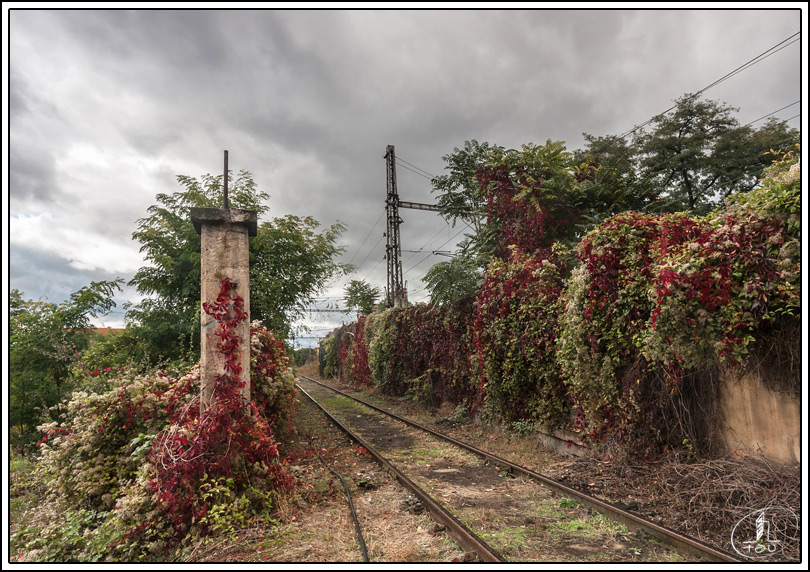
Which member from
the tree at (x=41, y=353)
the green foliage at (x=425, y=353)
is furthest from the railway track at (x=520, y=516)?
the tree at (x=41, y=353)

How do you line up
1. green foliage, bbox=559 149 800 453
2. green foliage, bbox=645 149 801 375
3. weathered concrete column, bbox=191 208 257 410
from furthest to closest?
1. weathered concrete column, bbox=191 208 257 410
2. green foliage, bbox=559 149 800 453
3. green foliage, bbox=645 149 801 375

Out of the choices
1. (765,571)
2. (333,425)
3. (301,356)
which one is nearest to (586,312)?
(765,571)

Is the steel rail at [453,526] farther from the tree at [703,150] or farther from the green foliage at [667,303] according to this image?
the tree at [703,150]

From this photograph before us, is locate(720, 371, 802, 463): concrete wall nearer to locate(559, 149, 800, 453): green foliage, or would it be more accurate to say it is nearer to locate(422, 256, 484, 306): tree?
locate(559, 149, 800, 453): green foliage

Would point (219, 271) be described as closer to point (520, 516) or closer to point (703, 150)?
point (520, 516)

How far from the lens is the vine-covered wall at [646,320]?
4.21 metres

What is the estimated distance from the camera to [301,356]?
50.5 metres

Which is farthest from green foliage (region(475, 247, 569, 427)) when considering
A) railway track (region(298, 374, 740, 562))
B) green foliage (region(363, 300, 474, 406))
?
railway track (region(298, 374, 740, 562))

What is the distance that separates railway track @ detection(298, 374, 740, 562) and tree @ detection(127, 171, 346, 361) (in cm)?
507

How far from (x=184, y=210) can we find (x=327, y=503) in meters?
8.36

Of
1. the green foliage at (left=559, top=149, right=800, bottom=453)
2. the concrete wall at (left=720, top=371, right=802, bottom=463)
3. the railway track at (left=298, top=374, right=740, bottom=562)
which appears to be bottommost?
the railway track at (left=298, top=374, right=740, bottom=562)

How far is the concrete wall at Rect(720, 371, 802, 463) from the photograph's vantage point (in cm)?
436

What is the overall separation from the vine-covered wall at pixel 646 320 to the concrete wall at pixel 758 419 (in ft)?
0.40

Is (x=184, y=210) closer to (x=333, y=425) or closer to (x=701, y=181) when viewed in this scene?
(x=333, y=425)
